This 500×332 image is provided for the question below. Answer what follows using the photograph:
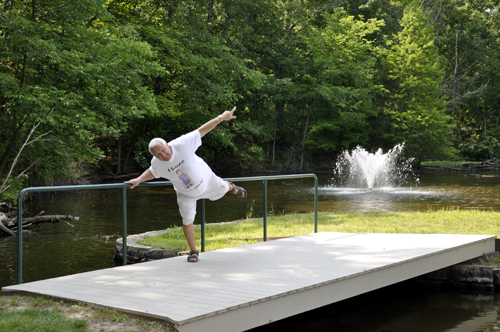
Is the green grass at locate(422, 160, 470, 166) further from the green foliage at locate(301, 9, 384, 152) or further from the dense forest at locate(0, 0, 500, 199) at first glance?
the green foliage at locate(301, 9, 384, 152)

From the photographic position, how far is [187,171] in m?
6.02

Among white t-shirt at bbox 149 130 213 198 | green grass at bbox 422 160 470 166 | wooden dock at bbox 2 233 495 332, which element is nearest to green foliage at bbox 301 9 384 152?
green grass at bbox 422 160 470 166

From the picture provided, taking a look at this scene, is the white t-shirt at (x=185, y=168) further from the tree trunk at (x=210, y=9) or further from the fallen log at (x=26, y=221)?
the tree trunk at (x=210, y=9)

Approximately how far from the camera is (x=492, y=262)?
808cm

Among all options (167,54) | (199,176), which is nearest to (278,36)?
(167,54)

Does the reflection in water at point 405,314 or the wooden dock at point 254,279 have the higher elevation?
the wooden dock at point 254,279

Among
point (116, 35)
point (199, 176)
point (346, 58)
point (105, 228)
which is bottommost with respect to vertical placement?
point (105, 228)

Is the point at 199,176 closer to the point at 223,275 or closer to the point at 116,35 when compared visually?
the point at 223,275

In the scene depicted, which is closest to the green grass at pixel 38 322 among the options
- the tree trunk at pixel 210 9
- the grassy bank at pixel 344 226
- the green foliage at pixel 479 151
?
the grassy bank at pixel 344 226

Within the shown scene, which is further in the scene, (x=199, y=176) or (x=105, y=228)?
(x=105, y=228)

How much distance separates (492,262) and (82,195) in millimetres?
18222

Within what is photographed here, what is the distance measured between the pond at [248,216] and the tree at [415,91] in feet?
54.5

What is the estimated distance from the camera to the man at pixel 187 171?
5860 millimetres

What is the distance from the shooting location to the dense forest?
49.3ft
